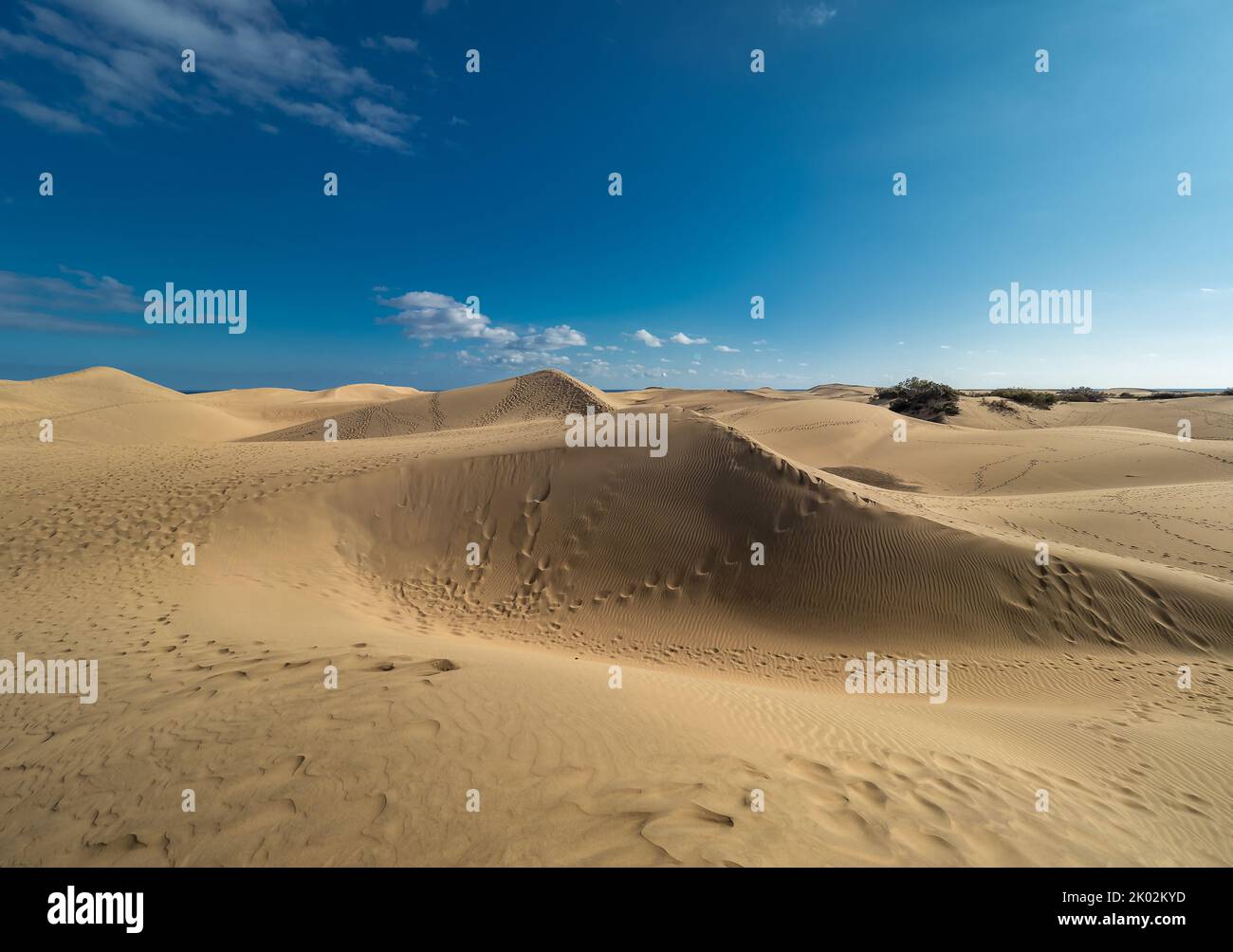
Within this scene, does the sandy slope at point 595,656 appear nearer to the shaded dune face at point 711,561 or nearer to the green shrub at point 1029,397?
the shaded dune face at point 711,561

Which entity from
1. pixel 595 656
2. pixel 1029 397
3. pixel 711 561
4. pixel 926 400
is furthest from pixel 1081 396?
pixel 595 656

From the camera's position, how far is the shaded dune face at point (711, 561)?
780 cm

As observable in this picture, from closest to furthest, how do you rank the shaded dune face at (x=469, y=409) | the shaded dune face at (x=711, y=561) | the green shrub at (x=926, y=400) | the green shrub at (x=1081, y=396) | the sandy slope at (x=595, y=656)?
1. the sandy slope at (x=595, y=656)
2. the shaded dune face at (x=711, y=561)
3. the shaded dune face at (x=469, y=409)
4. the green shrub at (x=926, y=400)
5. the green shrub at (x=1081, y=396)

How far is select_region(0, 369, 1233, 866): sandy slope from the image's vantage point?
2936 millimetres

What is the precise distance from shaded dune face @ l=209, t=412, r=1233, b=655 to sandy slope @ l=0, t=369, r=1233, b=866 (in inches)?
2.5

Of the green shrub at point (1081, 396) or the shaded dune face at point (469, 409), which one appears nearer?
the shaded dune face at point (469, 409)

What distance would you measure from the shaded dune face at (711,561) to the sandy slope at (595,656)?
0.06m

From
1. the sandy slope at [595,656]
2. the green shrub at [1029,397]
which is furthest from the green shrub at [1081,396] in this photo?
the sandy slope at [595,656]

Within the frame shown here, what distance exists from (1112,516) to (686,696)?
13346 millimetres

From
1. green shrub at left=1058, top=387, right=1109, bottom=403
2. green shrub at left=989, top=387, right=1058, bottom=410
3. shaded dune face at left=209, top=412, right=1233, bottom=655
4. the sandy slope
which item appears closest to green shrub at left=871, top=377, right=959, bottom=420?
green shrub at left=989, top=387, right=1058, bottom=410

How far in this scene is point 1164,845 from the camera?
343 centimetres

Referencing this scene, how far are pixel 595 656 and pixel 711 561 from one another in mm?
3326

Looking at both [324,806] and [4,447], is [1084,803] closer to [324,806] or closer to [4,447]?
[324,806]
